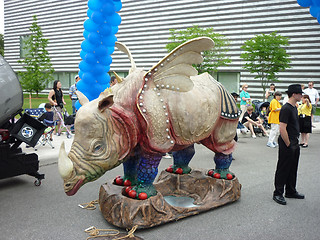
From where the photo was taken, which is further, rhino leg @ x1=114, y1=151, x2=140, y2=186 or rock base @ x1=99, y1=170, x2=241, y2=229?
rhino leg @ x1=114, y1=151, x2=140, y2=186

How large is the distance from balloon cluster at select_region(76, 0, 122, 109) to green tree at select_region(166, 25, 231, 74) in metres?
10.3

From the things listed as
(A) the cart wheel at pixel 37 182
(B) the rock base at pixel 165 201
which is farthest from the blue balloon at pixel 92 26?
(B) the rock base at pixel 165 201

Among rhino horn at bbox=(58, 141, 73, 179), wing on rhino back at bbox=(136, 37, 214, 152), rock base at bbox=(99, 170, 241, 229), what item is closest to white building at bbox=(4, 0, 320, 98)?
rock base at bbox=(99, 170, 241, 229)

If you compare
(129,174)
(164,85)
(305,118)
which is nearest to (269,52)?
(305,118)

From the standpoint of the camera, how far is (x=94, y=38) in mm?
7090

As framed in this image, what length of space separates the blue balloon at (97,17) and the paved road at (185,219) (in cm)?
359

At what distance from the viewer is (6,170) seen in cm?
473

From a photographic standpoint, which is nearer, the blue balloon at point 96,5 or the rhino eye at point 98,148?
the rhino eye at point 98,148

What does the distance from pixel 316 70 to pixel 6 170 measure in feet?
58.0

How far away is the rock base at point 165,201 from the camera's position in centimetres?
332

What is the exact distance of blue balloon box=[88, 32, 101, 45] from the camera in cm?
709

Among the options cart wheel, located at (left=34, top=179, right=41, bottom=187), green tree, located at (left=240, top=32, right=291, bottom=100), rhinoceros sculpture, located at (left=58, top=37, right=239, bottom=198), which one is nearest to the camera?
rhinoceros sculpture, located at (left=58, top=37, right=239, bottom=198)

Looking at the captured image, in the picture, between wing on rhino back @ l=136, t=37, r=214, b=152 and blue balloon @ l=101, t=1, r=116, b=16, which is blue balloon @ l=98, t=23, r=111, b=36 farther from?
wing on rhino back @ l=136, t=37, r=214, b=152

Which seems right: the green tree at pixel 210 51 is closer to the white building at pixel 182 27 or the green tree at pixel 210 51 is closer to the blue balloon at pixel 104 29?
the white building at pixel 182 27
